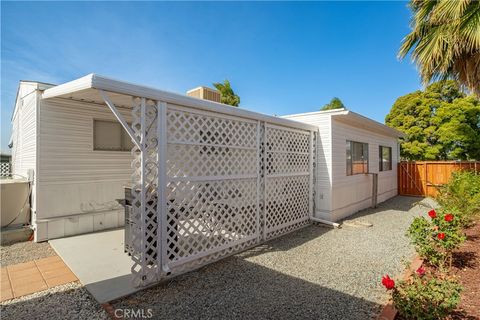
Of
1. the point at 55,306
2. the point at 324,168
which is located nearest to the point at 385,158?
the point at 324,168

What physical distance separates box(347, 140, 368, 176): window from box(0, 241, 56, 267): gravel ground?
805 cm

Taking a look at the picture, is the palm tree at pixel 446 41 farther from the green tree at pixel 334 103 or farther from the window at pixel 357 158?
the green tree at pixel 334 103

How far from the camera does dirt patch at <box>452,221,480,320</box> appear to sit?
2.56 m

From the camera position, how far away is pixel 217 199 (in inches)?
170

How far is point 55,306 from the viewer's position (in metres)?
2.80

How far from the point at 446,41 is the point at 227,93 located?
13.0m

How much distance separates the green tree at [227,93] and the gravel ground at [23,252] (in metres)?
14.2

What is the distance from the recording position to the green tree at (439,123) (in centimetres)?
1425

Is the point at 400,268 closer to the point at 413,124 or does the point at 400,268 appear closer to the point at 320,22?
the point at 320,22

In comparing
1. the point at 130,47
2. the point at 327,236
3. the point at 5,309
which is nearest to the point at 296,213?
the point at 327,236

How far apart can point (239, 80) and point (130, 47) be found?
11.1 metres

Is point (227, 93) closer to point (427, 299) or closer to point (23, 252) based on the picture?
point (23, 252)

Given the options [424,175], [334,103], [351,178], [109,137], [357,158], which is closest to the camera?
[109,137]

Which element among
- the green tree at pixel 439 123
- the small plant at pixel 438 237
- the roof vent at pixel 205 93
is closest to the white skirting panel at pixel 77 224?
the roof vent at pixel 205 93
